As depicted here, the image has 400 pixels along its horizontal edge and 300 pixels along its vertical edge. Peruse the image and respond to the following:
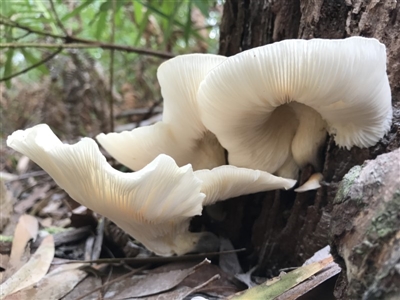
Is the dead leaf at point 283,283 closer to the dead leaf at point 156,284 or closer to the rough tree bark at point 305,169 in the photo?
the rough tree bark at point 305,169

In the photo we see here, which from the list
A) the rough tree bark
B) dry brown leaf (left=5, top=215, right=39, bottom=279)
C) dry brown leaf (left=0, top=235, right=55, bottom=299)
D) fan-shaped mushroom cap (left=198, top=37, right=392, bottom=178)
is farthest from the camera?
dry brown leaf (left=5, top=215, right=39, bottom=279)

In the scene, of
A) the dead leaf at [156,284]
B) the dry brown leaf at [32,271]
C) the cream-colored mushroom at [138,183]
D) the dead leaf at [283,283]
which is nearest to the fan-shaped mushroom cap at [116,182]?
the cream-colored mushroom at [138,183]

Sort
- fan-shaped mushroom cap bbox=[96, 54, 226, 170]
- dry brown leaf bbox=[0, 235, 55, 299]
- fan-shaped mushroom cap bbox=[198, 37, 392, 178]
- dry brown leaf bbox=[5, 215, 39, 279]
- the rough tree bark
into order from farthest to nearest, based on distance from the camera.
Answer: dry brown leaf bbox=[5, 215, 39, 279] → dry brown leaf bbox=[0, 235, 55, 299] → fan-shaped mushroom cap bbox=[96, 54, 226, 170] → the rough tree bark → fan-shaped mushroom cap bbox=[198, 37, 392, 178]

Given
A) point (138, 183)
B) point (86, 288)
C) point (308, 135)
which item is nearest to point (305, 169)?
point (308, 135)

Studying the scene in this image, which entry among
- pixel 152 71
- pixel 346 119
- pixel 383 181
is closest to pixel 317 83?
pixel 346 119

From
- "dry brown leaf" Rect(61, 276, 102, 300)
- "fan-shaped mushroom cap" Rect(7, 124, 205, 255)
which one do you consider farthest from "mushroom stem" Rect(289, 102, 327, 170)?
"dry brown leaf" Rect(61, 276, 102, 300)

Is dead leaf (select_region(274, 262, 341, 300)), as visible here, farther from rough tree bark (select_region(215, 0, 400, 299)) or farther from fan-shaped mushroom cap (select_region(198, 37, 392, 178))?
fan-shaped mushroom cap (select_region(198, 37, 392, 178))
